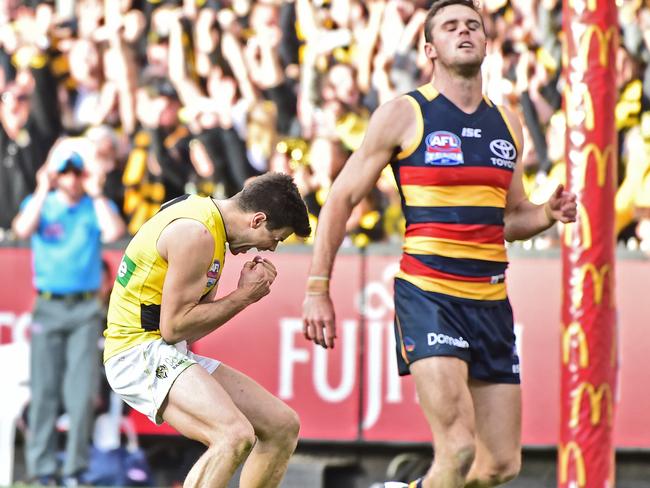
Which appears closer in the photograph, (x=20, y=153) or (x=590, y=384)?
(x=590, y=384)

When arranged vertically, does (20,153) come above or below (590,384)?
above

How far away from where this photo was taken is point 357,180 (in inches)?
248

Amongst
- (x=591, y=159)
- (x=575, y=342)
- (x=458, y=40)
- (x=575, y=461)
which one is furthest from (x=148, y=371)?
(x=591, y=159)

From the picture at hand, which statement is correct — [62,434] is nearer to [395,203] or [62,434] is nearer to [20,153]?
[20,153]

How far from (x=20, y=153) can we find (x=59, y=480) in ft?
8.25

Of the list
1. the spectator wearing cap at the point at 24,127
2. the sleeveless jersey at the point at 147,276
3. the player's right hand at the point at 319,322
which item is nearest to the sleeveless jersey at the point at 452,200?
the player's right hand at the point at 319,322

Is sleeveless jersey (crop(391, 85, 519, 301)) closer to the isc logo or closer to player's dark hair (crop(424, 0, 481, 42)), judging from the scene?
the isc logo

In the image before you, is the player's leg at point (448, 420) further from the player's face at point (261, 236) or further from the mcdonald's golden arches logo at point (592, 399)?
the mcdonald's golden arches logo at point (592, 399)

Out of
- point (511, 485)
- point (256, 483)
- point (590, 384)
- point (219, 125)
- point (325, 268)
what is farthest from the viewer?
point (219, 125)

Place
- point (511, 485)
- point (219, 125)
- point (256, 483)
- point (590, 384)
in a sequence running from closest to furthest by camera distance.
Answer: point (256, 483) → point (590, 384) → point (511, 485) → point (219, 125)

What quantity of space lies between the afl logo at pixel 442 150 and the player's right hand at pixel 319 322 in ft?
2.58

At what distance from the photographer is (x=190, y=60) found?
1098 centimetres

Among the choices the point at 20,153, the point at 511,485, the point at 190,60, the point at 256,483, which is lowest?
the point at 511,485

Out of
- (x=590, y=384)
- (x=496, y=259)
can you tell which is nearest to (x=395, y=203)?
(x=590, y=384)
